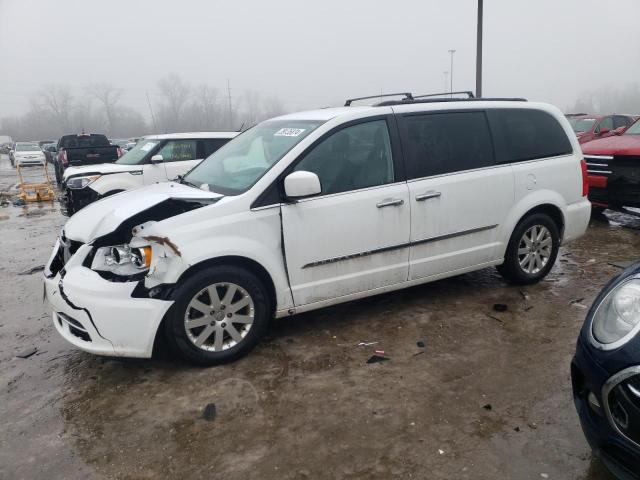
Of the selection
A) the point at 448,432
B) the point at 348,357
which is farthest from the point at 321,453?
the point at 348,357

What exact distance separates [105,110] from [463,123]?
97.4 m

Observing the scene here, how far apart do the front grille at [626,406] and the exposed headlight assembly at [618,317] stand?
0.55 ft

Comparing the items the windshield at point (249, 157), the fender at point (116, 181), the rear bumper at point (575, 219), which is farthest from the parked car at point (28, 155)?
the rear bumper at point (575, 219)

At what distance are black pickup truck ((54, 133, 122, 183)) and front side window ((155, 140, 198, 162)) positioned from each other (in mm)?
7042

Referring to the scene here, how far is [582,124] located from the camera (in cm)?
1666

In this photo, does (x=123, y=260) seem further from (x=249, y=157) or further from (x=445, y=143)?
(x=445, y=143)

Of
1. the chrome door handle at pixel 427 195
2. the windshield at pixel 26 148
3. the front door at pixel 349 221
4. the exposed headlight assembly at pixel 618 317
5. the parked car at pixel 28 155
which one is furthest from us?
the windshield at pixel 26 148

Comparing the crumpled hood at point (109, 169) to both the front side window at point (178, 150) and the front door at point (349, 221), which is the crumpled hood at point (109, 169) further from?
the front door at point (349, 221)

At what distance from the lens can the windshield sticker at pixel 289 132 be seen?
4.07 m

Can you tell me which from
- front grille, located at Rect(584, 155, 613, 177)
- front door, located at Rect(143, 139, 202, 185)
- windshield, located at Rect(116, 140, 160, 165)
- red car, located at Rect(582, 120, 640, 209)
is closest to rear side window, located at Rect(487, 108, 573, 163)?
red car, located at Rect(582, 120, 640, 209)

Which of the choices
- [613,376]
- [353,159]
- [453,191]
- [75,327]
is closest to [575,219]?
[453,191]

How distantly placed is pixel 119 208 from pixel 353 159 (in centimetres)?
187

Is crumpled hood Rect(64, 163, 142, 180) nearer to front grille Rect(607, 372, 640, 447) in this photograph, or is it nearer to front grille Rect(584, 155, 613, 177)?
front grille Rect(584, 155, 613, 177)

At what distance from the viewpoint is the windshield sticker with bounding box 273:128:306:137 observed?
4066 mm
